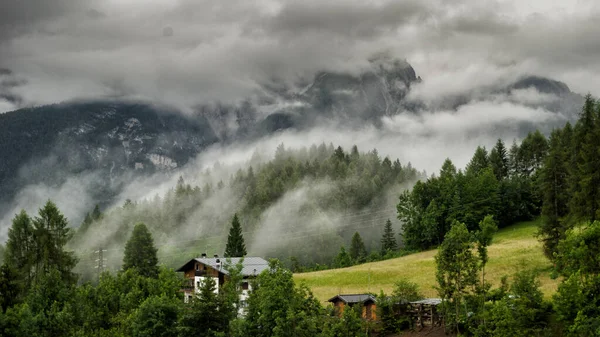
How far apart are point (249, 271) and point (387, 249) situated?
53789 millimetres

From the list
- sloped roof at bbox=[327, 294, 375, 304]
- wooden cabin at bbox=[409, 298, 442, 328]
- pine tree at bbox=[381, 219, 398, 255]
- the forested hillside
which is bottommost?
wooden cabin at bbox=[409, 298, 442, 328]

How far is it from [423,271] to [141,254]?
51.5 metres

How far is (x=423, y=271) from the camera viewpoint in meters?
94.7

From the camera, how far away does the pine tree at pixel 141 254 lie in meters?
110

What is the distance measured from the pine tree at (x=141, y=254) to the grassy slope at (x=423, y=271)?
26936mm

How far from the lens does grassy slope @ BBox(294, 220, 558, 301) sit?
8212cm

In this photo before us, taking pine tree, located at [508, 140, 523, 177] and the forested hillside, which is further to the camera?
the forested hillside

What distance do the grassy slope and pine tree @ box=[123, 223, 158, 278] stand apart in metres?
26.9

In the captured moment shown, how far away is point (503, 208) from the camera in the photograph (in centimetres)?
12825

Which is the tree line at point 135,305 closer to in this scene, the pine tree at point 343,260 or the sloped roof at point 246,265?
the sloped roof at point 246,265

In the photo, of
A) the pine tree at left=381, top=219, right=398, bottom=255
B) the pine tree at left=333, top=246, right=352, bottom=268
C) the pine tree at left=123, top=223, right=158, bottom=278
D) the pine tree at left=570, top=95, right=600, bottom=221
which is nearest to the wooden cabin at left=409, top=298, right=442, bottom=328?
the pine tree at left=570, top=95, right=600, bottom=221

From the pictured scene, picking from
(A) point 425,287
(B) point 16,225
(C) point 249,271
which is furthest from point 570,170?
(B) point 16,225

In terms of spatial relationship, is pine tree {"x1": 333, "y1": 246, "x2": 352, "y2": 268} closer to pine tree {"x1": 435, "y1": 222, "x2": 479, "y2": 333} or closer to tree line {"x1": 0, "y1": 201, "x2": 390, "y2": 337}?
tree line {"x1": 0, "y1": 201, "x2": 390, "y2": 337}

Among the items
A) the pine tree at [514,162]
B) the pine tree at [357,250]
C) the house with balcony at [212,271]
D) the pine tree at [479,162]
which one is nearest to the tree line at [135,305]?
the house with balcony at [212,271]
